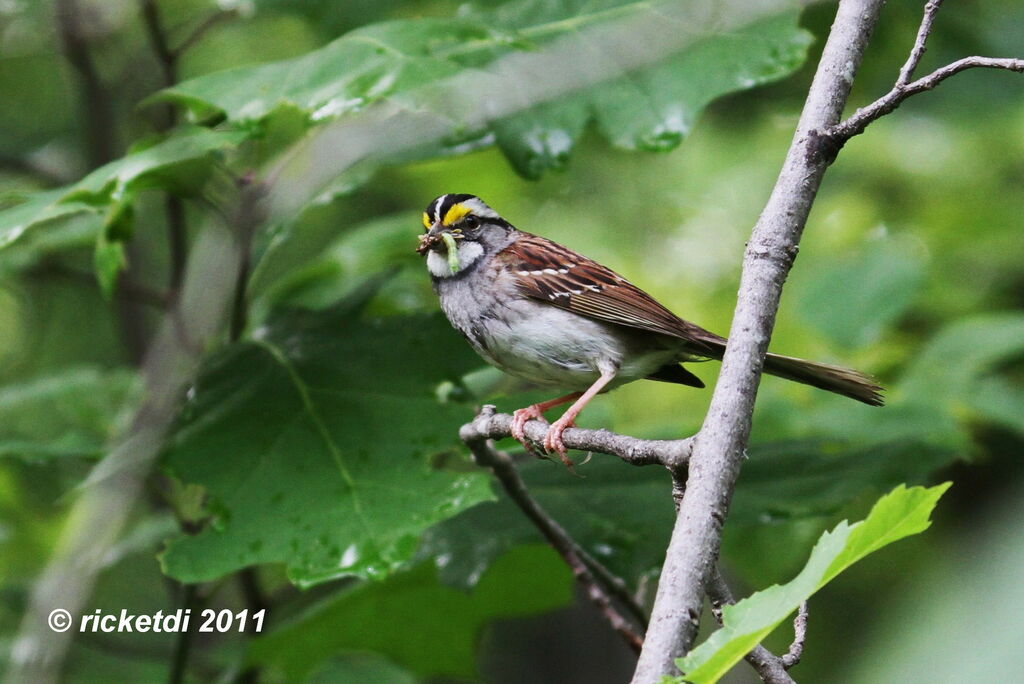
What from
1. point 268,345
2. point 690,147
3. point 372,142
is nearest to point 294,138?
point 372,142

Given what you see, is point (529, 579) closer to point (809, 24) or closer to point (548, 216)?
point (809, 24)

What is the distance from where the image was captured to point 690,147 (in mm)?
8961

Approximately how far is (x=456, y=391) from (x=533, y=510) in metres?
0.88

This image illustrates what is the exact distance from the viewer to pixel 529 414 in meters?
3.35

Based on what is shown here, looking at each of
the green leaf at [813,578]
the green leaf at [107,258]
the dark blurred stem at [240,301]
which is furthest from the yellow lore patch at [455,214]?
the green leaf at [813,578]

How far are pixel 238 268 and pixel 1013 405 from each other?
11.3ft

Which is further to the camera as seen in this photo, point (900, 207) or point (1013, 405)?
point (900, 207)

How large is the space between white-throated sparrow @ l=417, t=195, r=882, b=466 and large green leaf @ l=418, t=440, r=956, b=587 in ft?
1.23

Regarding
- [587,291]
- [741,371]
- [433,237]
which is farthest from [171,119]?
[741,371]

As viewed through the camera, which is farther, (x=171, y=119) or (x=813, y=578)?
(x=171, y=119)

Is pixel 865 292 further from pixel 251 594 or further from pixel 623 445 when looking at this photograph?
pixel 623 445

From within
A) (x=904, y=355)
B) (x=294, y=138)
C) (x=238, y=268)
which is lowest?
(x=904, y=355)

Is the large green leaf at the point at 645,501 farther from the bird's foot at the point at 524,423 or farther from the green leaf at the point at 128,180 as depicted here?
the green leaf at the point at 128,180

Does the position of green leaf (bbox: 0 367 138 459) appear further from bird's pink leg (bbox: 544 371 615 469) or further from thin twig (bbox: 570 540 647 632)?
thin twig (bbox: 570 540 647 632)
